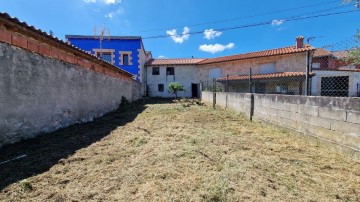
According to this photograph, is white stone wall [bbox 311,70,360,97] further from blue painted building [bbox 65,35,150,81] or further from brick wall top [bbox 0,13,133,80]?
brick wall top [bbox 0,13,133,80]

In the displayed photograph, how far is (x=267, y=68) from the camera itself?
19.8m

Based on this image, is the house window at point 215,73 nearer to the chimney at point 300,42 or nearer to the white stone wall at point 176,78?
the white stone wall at point 176,78

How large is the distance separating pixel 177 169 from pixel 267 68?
1893 centimetres

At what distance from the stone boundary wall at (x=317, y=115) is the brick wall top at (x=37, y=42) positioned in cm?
586

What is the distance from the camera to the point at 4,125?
3.81 meters

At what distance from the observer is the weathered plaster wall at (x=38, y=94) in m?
3.88

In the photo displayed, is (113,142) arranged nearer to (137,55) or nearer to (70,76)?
(70,76)

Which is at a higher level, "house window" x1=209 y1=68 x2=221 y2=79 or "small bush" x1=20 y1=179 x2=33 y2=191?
"house window" x1=209 y1=68 x2=221 y2=79

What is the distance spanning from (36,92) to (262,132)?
17.7 ft

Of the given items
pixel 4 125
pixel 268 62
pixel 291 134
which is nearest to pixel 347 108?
pixel 291 134

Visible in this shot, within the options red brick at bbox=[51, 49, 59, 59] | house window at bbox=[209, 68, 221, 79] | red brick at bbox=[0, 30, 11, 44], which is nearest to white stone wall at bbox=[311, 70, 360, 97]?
house window at bbox=[209, 68, 221, 79]

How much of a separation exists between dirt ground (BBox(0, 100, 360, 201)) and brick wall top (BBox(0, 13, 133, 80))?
1.93 m

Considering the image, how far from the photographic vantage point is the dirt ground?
2473mm

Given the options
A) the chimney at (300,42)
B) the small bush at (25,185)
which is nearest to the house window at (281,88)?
the chimney at (300,42)
